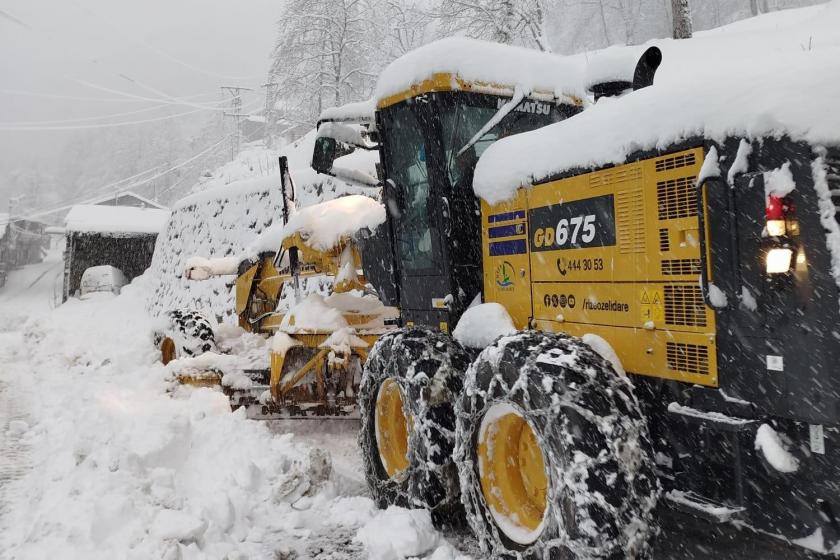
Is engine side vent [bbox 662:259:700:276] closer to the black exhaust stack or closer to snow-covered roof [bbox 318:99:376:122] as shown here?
the black exhaust stack

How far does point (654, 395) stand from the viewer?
3.27 meters

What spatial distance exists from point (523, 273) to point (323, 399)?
3327 mm

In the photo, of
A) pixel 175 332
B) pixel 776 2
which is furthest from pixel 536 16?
pixel 776 2

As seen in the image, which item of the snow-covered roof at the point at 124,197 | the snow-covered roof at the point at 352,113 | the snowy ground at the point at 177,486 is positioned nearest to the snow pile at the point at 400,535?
the snowy ground at the point at 177,486

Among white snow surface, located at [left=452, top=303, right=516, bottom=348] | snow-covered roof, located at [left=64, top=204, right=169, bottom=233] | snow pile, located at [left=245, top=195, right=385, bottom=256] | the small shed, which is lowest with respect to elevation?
white snow surface, located at [left=452, top=303, right=516, bottom=348]

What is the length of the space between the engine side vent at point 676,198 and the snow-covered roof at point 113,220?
81.6 feet

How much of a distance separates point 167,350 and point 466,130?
666 centimetres

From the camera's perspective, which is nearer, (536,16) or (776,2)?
(536,16)

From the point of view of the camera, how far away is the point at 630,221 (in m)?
3.30

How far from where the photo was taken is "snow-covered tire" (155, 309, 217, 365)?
28.0 feet

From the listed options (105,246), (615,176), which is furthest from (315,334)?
(105,246)

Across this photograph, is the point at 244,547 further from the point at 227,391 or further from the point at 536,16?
the point at 536,16

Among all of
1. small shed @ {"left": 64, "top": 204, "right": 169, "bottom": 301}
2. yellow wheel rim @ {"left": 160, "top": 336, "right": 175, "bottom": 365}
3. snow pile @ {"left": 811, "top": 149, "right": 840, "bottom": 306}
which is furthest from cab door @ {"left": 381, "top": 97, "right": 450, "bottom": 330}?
small shed @ {"left": 64, "top": 204, "right": 169, "bottom": 301}

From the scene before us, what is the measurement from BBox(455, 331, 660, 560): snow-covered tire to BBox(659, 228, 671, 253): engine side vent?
60 centimetres
